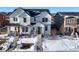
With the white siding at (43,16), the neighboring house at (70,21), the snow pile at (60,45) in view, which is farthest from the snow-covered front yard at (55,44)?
the white siding at (43,16)

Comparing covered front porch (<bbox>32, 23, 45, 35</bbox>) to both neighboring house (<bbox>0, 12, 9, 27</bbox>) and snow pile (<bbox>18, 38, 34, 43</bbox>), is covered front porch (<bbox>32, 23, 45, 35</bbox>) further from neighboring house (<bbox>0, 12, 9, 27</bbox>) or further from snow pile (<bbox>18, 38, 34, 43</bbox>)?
neighboring house (<bbox>0, 12, 9, 27</bbox>)

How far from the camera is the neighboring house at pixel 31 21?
100 inches

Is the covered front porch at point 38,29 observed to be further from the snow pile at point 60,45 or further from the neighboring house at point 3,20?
the neighboring house at point 3,20

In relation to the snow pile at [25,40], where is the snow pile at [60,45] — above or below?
below

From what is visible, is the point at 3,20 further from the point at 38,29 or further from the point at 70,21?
the point at 70,21

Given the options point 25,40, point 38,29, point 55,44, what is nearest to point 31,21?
point 38,29

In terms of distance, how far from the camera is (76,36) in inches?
100

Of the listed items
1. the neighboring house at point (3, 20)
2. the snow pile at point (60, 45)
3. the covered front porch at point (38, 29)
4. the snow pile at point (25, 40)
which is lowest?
the snow pile at point (60, 45)

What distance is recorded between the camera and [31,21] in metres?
2.55

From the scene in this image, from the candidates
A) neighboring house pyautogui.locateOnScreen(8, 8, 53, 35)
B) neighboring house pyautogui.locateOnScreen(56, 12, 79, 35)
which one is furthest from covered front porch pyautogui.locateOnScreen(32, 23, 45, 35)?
neighboring house pyautogui.locateOnScreen(56, 12, 79, 35)
